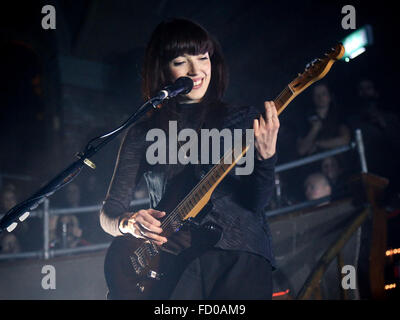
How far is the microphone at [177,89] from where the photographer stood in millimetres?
1748

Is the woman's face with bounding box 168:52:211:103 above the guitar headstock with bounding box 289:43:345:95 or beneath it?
above

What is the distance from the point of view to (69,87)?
238 inches

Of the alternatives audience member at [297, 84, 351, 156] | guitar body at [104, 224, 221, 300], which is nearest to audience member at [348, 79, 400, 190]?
audience member at [297, 84, 351, 156]

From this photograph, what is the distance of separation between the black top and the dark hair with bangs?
0.64ft

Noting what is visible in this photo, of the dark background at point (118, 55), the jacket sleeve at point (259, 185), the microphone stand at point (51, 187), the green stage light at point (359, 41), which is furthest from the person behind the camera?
the dark background at point (118, 55)

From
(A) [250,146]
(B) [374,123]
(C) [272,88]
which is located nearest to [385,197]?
(B) [374,123]

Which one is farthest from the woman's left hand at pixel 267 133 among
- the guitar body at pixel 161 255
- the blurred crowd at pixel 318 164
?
the blurred crowd at pixel 318 164

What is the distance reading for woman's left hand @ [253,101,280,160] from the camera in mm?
1551

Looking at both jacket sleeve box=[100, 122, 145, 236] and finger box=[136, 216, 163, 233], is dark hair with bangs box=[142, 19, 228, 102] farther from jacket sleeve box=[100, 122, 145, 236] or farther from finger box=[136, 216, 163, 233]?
finger box=[136, 216, 163, 233]

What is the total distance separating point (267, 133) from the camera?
1.56 meters

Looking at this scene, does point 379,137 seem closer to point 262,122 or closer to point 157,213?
point 262,122

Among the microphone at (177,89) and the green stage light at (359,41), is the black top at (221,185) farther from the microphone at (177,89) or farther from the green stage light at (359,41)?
the green stage light at (359,41)

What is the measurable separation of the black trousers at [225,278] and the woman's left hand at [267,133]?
16.9 inches

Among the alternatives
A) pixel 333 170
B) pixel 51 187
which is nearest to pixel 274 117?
pixel 51 187
